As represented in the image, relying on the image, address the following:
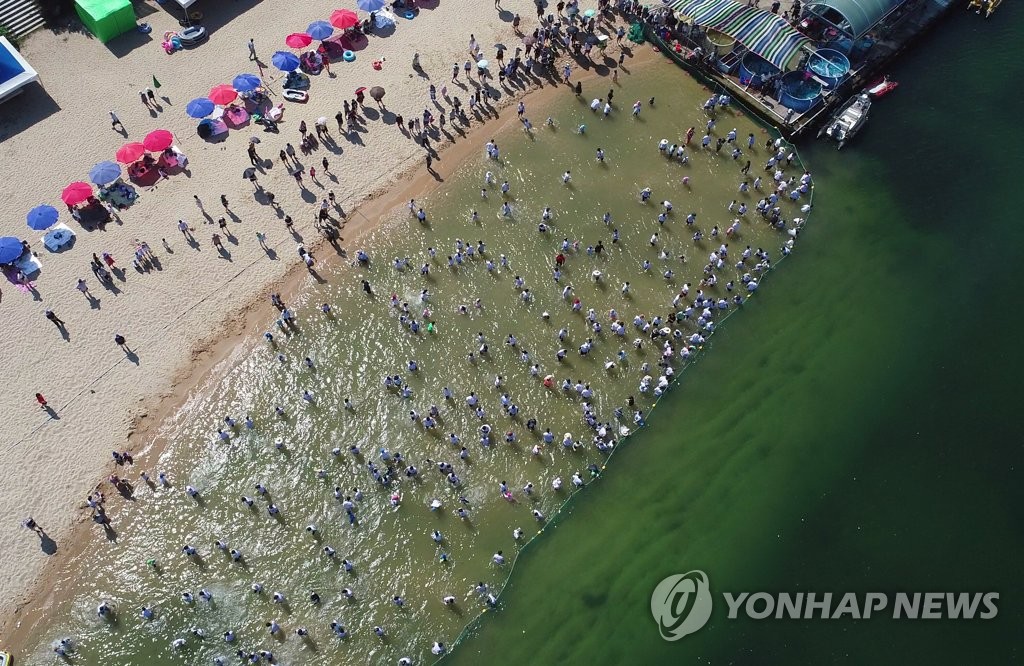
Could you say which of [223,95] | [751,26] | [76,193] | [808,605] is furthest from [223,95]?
[808,605]

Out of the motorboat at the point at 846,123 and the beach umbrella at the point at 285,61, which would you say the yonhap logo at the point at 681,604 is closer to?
the motorboat at the point at 846,123

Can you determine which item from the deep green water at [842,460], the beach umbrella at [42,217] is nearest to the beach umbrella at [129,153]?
the beach umbrella at [42,217]

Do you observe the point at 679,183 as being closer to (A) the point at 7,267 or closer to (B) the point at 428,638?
(B) the point at 428,638

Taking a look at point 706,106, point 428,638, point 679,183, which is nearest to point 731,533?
point 428,638

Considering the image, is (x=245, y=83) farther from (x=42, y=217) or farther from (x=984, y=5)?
(x=984, y=5)

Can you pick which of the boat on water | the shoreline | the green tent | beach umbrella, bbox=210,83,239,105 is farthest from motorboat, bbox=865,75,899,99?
the green tent

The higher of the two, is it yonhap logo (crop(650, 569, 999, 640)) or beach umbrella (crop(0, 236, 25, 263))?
beach umbrella (crop(0, 236, 25, 263))

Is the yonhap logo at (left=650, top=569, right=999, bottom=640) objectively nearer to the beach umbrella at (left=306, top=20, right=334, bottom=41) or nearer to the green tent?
the beach umbrella at (left=306, top=20, right=334, bottom=41)
